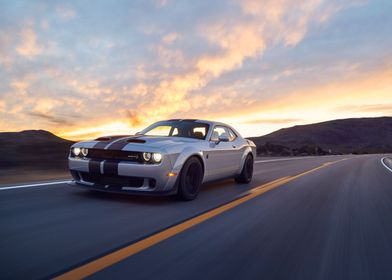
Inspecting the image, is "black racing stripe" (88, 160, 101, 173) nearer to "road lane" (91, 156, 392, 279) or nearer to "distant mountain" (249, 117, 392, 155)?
"road lane" (91, 156, 392, 279)

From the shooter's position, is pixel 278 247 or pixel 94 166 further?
pixel 94 166

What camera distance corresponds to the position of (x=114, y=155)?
520cm

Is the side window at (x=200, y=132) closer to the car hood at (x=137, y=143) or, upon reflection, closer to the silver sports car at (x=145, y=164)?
the silver sports car at (x=145, y=164)

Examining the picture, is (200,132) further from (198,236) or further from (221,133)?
(198,236)

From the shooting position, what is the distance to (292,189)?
7.38 meters

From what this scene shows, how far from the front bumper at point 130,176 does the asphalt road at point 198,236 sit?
225 millimetres

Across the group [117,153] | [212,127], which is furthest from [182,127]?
[117,153]

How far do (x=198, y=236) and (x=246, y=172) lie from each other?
4.80 metres

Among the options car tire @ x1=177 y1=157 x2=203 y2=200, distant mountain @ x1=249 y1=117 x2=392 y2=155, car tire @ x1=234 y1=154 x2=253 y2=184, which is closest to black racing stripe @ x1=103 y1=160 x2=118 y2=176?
car tire @ x1=177 y1=157 x2=203 y2=200

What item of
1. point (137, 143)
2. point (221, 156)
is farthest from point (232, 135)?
point (137, 143)

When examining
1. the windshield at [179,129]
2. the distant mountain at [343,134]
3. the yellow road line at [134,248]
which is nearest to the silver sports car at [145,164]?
the windshield at [179,129]

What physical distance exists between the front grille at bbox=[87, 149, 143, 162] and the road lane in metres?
1.43

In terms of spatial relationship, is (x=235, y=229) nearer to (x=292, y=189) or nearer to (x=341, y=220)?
(x=341, y=220)

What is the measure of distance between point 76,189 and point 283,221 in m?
3.61
